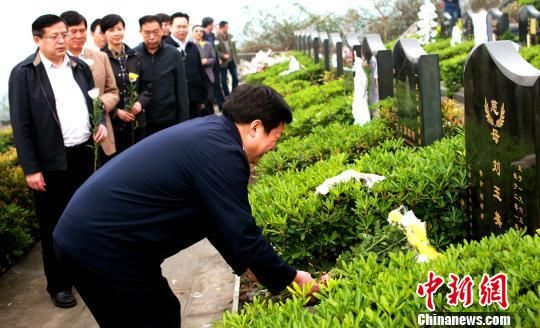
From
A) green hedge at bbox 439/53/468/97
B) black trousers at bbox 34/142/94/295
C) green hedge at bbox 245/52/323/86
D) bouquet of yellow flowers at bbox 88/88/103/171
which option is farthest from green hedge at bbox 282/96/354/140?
green hedge at bbox 245/52/323/86

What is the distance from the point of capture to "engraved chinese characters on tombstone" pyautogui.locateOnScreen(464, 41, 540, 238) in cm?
363

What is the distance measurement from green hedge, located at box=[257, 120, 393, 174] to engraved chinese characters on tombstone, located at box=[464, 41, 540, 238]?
1.96 m

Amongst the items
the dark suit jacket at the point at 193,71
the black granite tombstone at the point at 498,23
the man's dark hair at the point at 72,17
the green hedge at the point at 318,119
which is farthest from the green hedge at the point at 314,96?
the black granite tombstone at the point at 498,23

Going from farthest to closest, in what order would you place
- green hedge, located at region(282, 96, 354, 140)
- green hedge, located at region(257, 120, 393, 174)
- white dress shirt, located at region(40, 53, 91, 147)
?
green hedge, located at region(282, 96, 354, 140), green hedge, located at region(257, 120, 393, 174), white dress shirt, located at region(40, 53, 91, 147)

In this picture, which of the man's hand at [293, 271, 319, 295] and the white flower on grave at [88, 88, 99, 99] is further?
the white flower on grave at [88, 88, 99, 99]

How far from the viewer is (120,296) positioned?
312 cm

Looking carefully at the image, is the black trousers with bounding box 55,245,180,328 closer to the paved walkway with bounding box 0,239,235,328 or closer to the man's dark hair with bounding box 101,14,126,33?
the paved walkway with bounding box 0,239,235,328

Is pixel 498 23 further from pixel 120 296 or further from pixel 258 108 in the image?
pixel 120 296

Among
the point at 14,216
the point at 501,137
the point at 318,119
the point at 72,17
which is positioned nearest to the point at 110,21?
the point at 72,17

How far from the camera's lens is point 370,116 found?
25.2 feet

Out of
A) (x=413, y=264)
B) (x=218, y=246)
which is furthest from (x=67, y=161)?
(x=413, y=264)

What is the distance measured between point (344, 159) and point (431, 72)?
876 millimetres

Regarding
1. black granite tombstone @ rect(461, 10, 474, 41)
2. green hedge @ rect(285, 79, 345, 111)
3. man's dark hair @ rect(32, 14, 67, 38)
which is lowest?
black granite tombstone @ rect(461, 10, 474, 41)

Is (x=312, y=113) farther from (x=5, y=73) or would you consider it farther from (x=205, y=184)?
(x=5, y=73)
